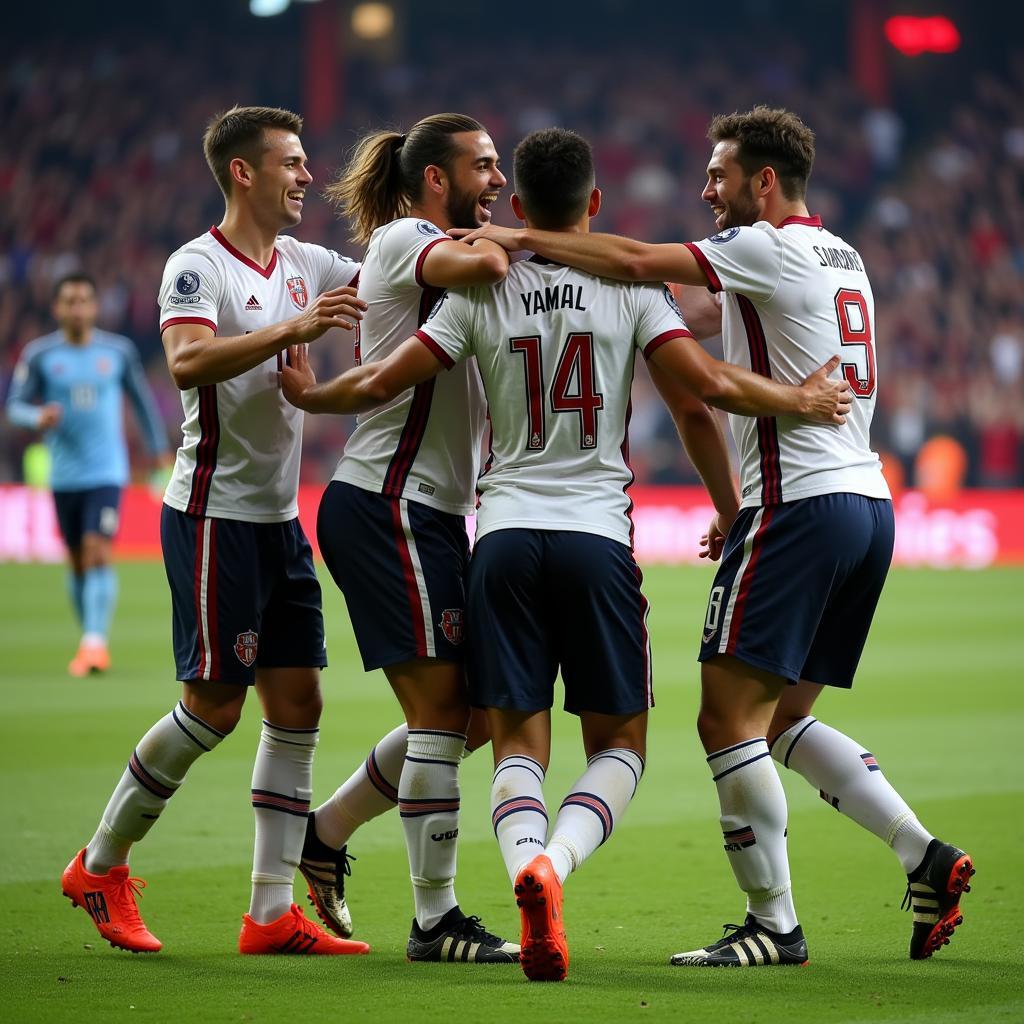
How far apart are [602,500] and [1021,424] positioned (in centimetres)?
1911

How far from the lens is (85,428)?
10.8m

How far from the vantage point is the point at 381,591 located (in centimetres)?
423

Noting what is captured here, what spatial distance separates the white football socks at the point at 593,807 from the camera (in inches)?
154

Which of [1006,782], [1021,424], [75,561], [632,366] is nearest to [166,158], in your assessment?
[1021,424]

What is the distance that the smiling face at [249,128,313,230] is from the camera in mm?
4641

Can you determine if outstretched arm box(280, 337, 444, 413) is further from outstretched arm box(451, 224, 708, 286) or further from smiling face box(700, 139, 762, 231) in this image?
smiling face box(700, 139, 762, 231)

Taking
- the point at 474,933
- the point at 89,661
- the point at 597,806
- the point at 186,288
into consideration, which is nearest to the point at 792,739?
the point at 597,806

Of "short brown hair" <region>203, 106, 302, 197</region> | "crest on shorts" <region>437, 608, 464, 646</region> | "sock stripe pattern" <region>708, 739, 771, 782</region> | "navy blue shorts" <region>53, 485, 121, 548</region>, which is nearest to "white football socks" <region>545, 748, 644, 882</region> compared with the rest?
"sock stripe pattern" <region>708, 739, 771, 782</region>

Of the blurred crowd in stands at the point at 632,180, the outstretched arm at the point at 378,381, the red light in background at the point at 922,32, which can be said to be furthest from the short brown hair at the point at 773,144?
the red light in background at the point at 922,32

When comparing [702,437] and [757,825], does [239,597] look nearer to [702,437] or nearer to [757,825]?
[702,437]

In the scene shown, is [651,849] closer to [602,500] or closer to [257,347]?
[602,500]

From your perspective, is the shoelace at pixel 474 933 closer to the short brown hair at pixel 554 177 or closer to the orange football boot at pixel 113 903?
the orange football boot at pixel 113 903

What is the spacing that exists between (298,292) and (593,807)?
A: 1.78m

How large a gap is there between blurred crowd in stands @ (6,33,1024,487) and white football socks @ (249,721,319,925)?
55.7 ft
